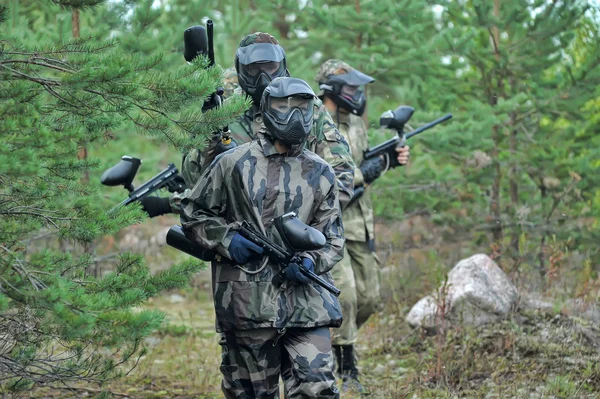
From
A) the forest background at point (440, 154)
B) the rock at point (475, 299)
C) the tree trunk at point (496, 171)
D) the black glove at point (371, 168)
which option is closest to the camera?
the black glove at point (371, 168)

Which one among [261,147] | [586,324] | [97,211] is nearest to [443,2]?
[586,324]

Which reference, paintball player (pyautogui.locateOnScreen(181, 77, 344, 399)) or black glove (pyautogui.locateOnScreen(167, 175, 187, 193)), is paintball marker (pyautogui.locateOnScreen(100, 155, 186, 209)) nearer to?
black glove (pyautogui.locateOnScreen(167, 175, 187, 193))

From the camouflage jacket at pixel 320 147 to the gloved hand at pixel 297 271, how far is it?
122cm

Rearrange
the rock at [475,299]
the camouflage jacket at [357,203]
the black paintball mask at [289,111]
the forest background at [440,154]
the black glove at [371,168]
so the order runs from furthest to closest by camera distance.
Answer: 1. the rock at [475,299]
2. the forest background at [440,154]
3. the black glove at [371,168]
4. the camouflage jacket at [357,203]
5. the black paintball mask at [289,111]

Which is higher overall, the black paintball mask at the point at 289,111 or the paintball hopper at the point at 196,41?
the paintball hopper at the point at 196,41

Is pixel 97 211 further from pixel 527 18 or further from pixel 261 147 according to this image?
pixel 527 18

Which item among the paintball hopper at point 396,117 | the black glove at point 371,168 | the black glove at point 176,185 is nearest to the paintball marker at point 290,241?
the black glove at point 176,185

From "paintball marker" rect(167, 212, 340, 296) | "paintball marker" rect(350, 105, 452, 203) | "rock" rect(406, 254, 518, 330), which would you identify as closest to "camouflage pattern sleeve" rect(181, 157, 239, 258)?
"paintball marker" rect(167, 212, 340, 296)

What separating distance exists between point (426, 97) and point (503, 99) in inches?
44.3

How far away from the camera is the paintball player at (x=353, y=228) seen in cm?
726

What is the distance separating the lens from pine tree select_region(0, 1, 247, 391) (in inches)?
151

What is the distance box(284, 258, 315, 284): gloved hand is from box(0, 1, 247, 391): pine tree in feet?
2.02

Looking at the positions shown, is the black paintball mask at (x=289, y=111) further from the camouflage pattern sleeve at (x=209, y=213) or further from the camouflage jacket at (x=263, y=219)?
the camouflage pattern sleeve at (x=209, y=213)

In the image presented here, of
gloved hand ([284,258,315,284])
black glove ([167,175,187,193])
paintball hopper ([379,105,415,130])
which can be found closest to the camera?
gloved hand ([284,258,315,284])
